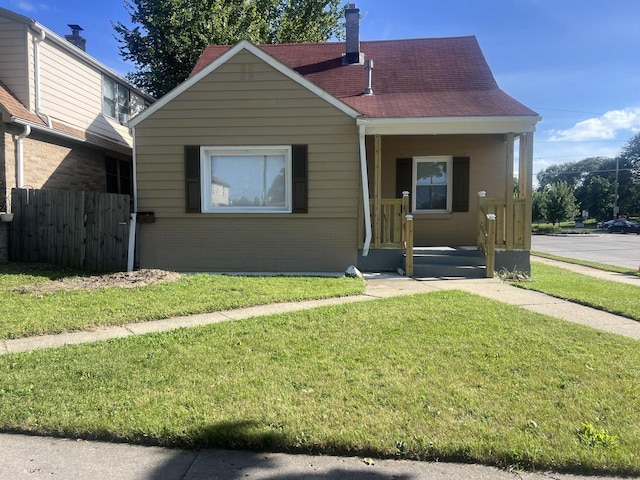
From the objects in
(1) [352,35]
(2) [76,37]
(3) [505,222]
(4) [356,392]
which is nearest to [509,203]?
(3) [505,222]

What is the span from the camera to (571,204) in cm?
4778

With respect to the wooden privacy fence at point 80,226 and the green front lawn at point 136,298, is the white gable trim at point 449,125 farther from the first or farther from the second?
the wooden privacy fence at point 80,226

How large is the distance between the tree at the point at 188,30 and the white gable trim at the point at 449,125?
11.2 m

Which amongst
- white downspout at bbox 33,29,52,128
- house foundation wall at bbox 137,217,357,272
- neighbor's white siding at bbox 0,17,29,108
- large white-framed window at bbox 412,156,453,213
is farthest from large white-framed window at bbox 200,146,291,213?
neighbor's white siding at bbox 0,17,29,108

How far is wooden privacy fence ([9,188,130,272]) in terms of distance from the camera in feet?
31.0

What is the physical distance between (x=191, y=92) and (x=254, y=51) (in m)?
1.56

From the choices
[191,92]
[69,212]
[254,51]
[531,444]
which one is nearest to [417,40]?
[254,51]

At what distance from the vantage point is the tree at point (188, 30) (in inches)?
736

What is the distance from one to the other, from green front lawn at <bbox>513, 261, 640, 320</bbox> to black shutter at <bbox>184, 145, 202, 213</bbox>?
6.62 m

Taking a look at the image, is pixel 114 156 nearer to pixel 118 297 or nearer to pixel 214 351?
pixel 118 297

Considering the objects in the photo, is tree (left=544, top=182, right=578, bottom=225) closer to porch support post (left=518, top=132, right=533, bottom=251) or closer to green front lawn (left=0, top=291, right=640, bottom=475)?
porch support post (left=518, top=132, right=533, bottom=251)

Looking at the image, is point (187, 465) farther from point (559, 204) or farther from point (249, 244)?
point (559, 204)

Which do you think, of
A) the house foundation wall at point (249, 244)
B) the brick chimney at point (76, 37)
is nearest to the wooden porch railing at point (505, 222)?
the house foundation wall at point (249, 244)

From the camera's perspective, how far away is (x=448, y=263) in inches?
388
